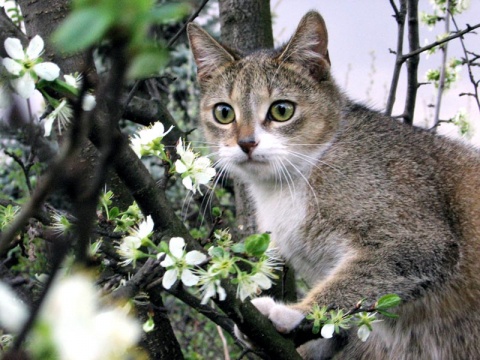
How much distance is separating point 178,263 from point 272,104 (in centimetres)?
141

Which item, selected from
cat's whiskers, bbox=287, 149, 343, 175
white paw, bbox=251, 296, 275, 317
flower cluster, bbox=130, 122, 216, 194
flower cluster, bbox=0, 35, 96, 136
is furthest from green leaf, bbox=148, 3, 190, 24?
cat's whiskers, bbox=287, 149, 343, 175

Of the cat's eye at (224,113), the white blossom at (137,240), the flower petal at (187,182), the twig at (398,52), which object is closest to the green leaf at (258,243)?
the white blossom at (137,240)

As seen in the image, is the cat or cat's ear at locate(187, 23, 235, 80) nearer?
the cat

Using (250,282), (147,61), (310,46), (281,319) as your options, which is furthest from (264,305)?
(147,61)

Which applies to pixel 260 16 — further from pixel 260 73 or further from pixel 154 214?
pixel 154 214

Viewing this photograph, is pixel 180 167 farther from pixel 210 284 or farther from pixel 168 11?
pixel 168 11

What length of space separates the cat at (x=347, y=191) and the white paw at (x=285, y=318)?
0.31ft

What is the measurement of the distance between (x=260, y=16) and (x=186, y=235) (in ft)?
6.80

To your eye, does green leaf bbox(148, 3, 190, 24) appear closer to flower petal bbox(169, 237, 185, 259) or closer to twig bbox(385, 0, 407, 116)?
flower petal bbox(169, 237, 185, 259)

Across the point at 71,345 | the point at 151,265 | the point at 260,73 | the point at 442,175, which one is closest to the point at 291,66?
the point at 260,73

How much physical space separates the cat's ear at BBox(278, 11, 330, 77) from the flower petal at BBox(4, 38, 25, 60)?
1623 mm

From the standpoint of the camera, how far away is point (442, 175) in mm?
2719

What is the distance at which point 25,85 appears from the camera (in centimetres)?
129

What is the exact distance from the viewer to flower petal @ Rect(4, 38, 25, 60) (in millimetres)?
1282
